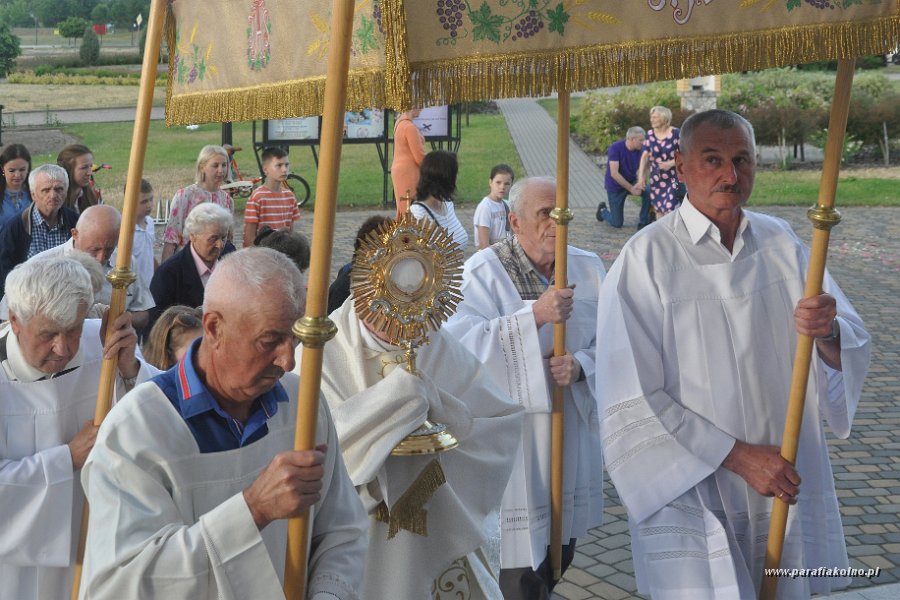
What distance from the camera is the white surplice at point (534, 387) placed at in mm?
4805

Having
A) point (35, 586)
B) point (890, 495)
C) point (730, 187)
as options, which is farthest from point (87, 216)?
point (890, 495)

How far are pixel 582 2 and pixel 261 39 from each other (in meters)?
0.90

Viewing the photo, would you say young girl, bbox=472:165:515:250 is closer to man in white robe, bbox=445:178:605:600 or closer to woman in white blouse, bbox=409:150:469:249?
woman in white blouse, bbox=409:150:469:249

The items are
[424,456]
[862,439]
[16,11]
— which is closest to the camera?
[424,456]

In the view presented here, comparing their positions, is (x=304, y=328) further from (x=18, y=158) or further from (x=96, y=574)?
(x=18, y=158)

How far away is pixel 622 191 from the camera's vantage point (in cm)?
1641

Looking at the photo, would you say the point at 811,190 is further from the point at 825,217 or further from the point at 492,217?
the point at 825,217

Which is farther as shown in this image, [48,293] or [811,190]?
[811,190]

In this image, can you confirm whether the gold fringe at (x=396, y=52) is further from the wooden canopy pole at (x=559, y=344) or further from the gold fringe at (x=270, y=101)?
the wooden canopy pole at (x=559, y=344)

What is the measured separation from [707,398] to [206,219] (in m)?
3.46

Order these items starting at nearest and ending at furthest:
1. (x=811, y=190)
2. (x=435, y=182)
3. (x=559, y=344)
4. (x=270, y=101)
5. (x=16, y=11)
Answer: (x=270, y=101)
(x=559, y=344)
(x=435, y=182)
(x=811, y=190)
(x=16, y=11)

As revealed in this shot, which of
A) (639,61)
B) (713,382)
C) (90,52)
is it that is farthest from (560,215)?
(90,52)

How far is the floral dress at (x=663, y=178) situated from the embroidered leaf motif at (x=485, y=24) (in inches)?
449

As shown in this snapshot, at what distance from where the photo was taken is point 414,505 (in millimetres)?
3816
